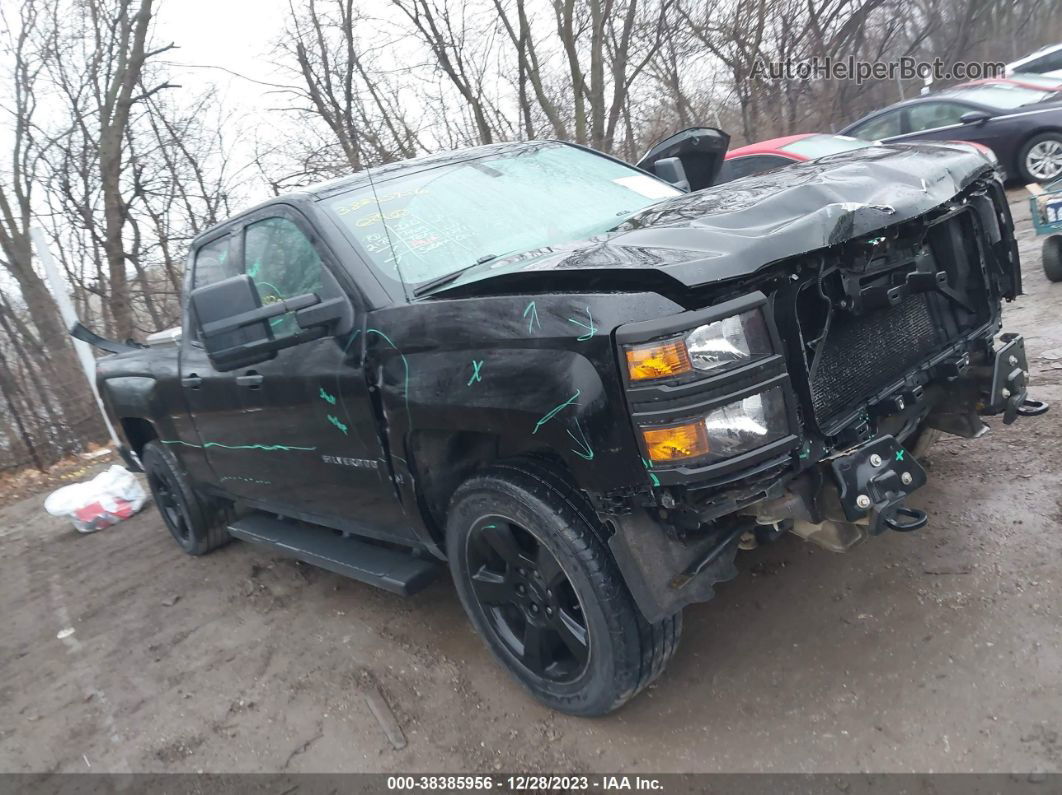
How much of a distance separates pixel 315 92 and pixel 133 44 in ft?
17.1

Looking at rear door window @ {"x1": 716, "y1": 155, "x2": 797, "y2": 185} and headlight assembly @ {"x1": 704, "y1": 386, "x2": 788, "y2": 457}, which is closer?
headlight assembly @ {"x1": 704, "y1": 386, "x2": 788, "y2": 457}

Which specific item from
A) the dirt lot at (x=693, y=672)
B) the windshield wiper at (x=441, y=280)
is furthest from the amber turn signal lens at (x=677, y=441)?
the windshield wiper at (x=441, y=280)

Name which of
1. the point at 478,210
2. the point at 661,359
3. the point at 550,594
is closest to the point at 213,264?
the point at 478,210

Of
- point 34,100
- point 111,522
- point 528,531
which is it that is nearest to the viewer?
point 528,531

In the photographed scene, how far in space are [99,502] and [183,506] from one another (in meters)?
1.93

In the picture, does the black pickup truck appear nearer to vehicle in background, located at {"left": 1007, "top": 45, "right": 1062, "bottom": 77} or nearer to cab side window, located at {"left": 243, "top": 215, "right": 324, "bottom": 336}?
cab side window, located at {"left": 243, "top": 215, "right": 324, "bottom": 336}

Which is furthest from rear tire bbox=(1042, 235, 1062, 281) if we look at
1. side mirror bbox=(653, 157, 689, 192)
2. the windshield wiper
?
the windshield wiper

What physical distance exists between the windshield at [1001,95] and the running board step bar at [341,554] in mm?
10325

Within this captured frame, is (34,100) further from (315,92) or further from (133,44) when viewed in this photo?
(315,92)

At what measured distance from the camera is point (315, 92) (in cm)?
1598

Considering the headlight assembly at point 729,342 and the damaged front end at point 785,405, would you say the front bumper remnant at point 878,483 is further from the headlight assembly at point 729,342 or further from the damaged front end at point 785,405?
the headlight assembly at point 729,342

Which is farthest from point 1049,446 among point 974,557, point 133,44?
point 133,44

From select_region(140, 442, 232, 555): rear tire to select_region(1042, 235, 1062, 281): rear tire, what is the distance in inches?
246

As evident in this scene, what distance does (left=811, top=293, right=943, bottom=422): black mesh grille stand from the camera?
7.77ft
